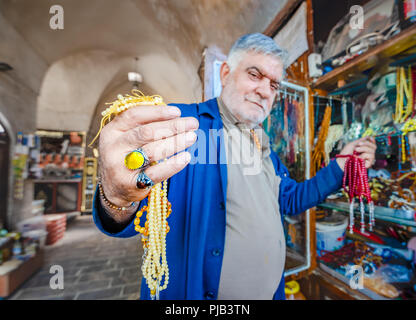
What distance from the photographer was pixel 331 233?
1.29 meters

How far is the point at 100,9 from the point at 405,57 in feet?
6.84

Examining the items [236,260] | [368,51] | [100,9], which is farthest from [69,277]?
[368,51]

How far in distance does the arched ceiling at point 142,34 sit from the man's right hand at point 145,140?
26 cm

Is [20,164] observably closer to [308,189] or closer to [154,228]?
[154,228]

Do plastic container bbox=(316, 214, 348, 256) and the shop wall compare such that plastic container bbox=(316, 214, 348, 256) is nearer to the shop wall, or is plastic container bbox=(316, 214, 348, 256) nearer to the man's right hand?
the man's right hand

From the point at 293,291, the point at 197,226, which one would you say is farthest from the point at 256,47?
the point at 293,291

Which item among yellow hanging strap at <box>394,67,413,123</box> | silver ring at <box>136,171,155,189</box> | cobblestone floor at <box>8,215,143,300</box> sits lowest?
cobblestone floor at <box>8,215,143,300</box>

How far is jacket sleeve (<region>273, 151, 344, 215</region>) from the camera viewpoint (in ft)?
2.89

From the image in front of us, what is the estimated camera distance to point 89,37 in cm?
138

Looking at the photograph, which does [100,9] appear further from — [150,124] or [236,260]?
[236,260]

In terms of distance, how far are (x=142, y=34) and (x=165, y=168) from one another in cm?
111

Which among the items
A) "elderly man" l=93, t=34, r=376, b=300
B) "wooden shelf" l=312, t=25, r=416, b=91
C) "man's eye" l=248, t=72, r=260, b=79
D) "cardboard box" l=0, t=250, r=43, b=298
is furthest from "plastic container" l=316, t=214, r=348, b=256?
"cardboard box" l=0, t=250, r=43, b=298

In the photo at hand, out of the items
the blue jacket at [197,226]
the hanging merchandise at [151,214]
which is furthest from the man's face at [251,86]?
the hanging merchandise at [151,214]
